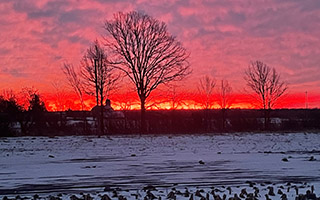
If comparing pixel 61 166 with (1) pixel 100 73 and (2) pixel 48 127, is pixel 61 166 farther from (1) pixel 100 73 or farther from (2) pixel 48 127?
(1) pixel 100 73

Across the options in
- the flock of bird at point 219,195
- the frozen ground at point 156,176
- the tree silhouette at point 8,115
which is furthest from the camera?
the tree silhouette at point 8,115

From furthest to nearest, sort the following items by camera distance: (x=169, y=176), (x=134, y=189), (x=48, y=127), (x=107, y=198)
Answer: (x=48, y=127) → (x=169, y=176) → (x=134, y=189) → (x=107, y=198)

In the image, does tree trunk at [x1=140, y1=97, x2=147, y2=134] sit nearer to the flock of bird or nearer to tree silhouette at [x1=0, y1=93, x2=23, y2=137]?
tree silhouette at [x1=0, y1=93, x2=23, y2=137]

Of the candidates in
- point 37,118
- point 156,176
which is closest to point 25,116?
point 37,118

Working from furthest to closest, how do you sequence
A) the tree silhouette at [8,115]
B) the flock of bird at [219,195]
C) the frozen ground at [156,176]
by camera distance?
the tree silhouette at [8,115]
the frozen ground at [156,176]
the flock of bird at [219,195]

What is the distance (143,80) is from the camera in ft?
171

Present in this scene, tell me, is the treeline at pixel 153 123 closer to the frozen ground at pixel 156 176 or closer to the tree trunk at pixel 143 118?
the tree trunk at pixel 143 118

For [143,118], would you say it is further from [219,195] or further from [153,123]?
[219,195]

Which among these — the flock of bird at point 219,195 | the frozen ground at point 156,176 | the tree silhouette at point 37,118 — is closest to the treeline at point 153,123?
the tree silhouette at point 37,118

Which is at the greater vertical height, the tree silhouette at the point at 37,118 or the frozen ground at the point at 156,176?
the tree silhouette at the point at 37,118

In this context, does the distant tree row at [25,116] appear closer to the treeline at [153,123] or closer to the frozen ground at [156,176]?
the treeline at [153,123]

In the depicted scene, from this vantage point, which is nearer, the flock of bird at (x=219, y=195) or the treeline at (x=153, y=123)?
the flock of bird at (x=219, y=195)

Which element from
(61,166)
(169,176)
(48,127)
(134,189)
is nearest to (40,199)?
(134,189)

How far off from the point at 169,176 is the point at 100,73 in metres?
38.9
